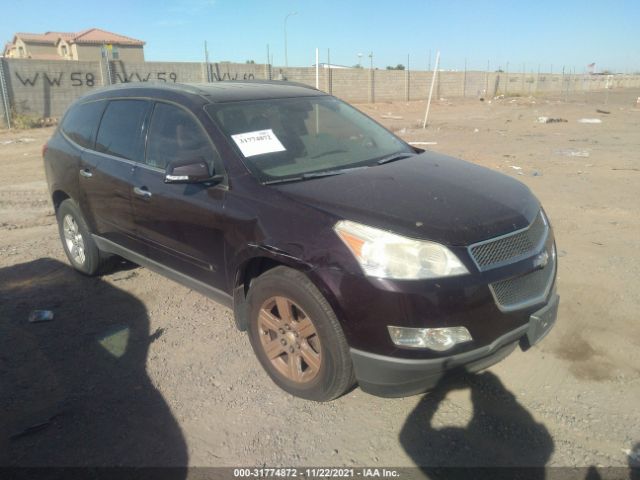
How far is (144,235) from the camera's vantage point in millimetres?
4000

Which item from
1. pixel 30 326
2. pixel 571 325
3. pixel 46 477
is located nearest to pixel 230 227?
pixel 46 477

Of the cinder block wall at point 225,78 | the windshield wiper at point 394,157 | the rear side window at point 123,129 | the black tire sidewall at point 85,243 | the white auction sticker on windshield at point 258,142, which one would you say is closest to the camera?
the white auction sticker on windshield at point 258,142

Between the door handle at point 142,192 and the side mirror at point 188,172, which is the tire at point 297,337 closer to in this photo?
the side mirror at point 188,172

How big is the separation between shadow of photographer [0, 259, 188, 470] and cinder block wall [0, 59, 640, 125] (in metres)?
2.81

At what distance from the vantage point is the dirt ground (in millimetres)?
2680

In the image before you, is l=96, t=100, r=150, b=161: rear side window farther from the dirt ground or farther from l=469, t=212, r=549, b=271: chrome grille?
l=469, t=212, r=549, b=271: chrome grille

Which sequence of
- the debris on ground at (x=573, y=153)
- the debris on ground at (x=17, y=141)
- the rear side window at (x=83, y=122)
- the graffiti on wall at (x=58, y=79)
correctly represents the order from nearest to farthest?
the rear side window at (x=83, y=122)
the debris on ground at (x=573, y=153)
the debris on ground at (x=17, y=141)
the graffiti on wall at (x=58, y=79)

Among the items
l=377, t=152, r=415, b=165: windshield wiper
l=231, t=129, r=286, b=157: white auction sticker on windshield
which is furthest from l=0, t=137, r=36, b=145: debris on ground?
l=377, t=152, r=415, b=165: windshield wiper

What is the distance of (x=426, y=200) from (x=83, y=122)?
3.60 meters

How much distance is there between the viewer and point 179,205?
3547 mm

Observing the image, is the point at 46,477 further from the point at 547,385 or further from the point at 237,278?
the point at 547,385

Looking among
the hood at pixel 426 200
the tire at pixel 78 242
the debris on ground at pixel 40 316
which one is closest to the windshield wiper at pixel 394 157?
the hood at pixel 426 200

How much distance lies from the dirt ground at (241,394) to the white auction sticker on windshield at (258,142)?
1.41 metres

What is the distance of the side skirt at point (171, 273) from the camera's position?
11.5 ft
